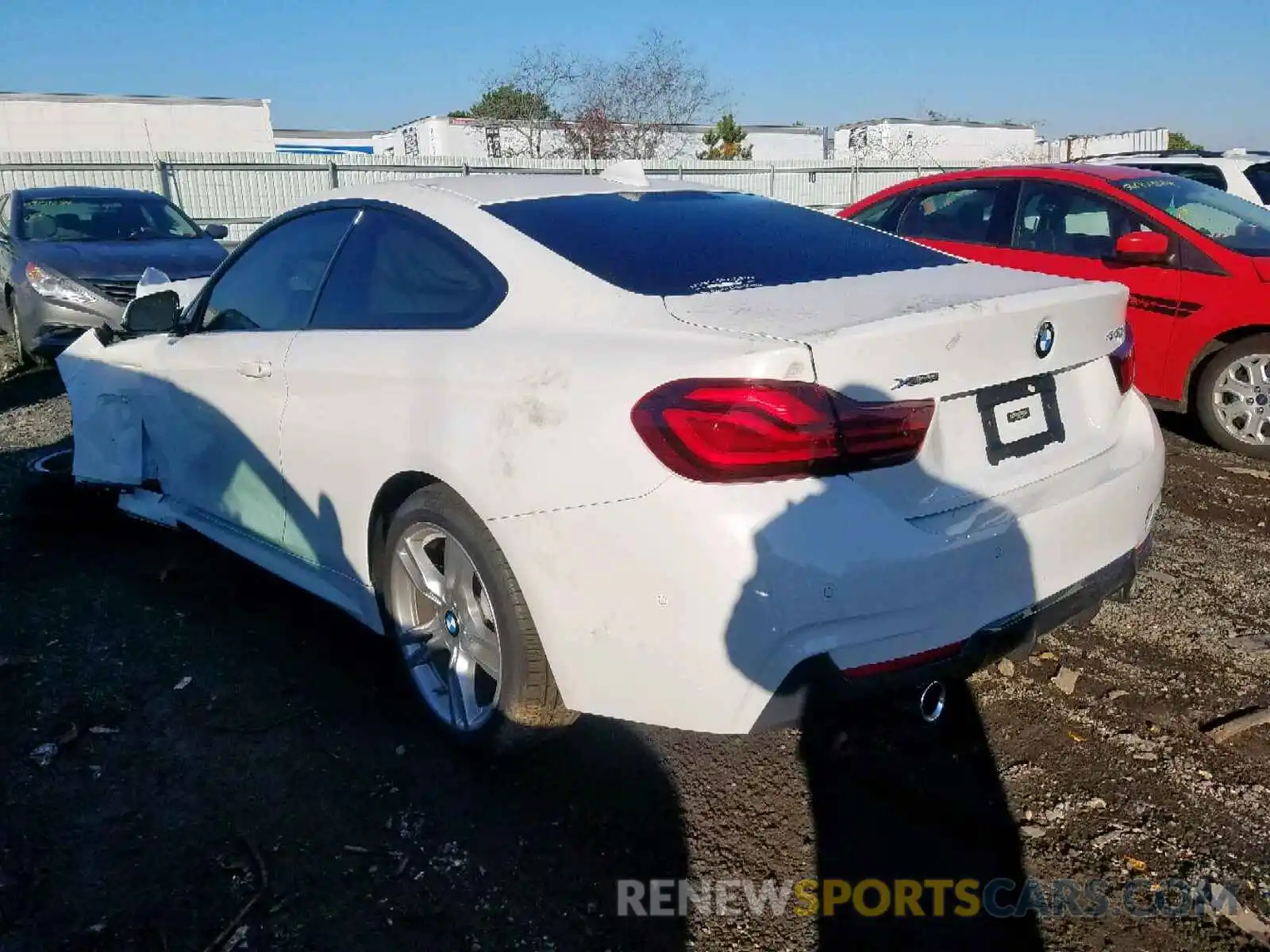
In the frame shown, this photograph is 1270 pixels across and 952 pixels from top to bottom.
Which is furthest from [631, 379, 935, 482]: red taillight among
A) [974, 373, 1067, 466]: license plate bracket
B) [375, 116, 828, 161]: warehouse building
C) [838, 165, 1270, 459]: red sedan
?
[375, 116, 828, 161]: warehouse building

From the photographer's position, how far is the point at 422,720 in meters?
3.04

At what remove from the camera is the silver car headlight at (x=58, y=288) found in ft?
25.5

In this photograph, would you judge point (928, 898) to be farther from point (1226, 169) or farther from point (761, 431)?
point (1226, 169)

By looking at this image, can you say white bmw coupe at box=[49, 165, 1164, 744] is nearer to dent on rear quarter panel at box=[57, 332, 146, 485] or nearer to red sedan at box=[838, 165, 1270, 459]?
dent on rear quarter panel at box=[57, 332, 146, 485]

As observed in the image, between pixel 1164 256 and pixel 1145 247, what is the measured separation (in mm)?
135

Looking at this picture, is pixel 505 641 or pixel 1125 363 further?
pixel 1125 363

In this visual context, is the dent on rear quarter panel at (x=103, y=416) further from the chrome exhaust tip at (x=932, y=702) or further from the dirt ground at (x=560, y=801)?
the chrome exhaust tip at (x=932, y=702)

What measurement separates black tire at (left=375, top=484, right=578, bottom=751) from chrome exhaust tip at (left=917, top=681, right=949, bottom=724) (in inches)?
34.0

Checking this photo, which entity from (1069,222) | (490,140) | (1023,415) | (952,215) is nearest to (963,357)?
(1023,415)

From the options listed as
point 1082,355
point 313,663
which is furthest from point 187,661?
point 1082,355

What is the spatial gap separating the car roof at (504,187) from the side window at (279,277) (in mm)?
140

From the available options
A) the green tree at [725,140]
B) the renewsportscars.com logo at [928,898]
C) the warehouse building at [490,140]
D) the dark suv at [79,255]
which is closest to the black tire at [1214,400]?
the renewsportscars.com logo at [928,898]

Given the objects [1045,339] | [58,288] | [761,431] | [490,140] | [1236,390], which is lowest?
[1236,390]

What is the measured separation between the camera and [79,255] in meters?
8.14
